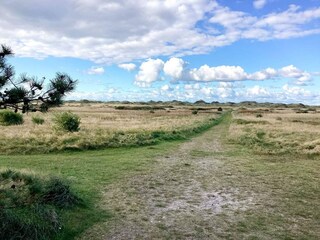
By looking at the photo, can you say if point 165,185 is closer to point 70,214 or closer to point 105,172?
point 105,172

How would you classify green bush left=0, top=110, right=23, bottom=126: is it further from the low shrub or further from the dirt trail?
the low shrub

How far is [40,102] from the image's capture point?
764 cm

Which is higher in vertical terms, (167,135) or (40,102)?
(40,102)

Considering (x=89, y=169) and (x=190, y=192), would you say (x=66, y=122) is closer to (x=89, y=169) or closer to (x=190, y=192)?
(x=89, y=169)

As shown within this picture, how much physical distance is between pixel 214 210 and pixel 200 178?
4.76 meters

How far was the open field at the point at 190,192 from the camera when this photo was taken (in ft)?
30.5

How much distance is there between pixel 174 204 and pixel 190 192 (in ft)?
5.96

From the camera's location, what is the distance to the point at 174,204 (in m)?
11.7

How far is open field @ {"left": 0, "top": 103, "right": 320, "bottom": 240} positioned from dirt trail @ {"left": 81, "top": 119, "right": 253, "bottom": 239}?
0.09ft

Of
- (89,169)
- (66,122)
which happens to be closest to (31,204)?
(89,169)

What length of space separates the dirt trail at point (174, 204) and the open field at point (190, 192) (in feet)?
0.09

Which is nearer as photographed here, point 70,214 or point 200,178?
point 70,214

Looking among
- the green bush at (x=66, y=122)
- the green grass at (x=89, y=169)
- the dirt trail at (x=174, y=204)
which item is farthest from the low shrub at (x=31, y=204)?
the green bush at (x=66, y=122)

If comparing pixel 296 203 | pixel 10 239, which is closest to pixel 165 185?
pixel 296 203
